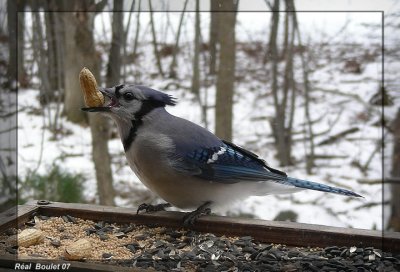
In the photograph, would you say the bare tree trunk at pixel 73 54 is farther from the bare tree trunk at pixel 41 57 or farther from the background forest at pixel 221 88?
the bare tree trunk at pixel 41 57

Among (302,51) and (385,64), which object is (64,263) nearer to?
(385,64)

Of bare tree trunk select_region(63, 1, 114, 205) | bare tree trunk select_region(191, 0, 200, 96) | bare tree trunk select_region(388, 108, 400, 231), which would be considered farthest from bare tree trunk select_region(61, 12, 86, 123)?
bare tree trunk select_region(388, 108, 400, 231)

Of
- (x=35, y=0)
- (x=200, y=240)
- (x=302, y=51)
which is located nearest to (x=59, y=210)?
(x=200, y=240)

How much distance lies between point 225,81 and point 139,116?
0.88 metres

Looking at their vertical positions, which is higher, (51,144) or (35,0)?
(35,0)

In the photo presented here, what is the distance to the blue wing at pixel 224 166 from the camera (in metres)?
1.98

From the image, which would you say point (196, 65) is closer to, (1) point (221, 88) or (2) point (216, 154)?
(1) point (221, 88)

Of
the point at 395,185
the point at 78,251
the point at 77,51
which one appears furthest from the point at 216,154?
the point at 395,185

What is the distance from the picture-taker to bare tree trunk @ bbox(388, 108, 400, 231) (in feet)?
7.66

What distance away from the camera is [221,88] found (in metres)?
2.72

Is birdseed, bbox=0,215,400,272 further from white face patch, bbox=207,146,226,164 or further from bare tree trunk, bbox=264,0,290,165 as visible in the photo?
bare tree trunk, bbox=264,0,290,165

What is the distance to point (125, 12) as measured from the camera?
2312 mm

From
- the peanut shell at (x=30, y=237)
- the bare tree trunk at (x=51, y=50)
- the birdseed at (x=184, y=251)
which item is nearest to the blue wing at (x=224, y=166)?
the birdseed at (x=184, y=251)

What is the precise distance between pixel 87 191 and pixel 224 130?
124 centimetres
